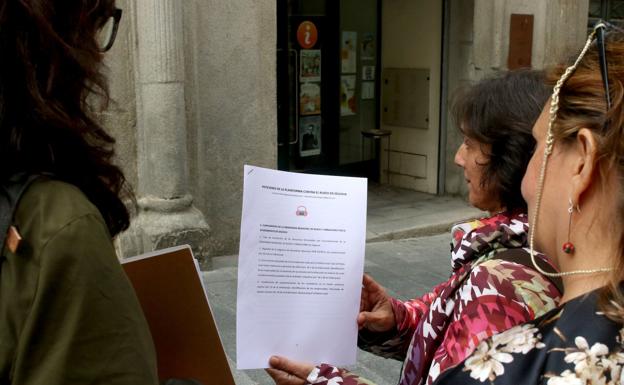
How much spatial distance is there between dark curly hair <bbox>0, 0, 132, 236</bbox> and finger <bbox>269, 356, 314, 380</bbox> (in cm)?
74

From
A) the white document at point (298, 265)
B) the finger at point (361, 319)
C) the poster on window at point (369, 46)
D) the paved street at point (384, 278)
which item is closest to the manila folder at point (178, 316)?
the white document at point (298, 265)

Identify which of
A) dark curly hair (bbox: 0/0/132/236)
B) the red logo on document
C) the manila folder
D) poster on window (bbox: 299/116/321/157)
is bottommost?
poster on window (bbox: 299/116/321/157)

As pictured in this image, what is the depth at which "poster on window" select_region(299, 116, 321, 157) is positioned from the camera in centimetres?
889

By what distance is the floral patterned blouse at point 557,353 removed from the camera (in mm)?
1184

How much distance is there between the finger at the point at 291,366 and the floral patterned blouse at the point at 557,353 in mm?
626

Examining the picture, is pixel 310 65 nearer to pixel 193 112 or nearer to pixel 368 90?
pixel 368 90

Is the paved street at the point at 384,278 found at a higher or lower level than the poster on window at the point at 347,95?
lower

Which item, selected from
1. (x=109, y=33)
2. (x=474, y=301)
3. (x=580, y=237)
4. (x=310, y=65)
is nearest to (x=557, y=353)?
(x=580, y=237)

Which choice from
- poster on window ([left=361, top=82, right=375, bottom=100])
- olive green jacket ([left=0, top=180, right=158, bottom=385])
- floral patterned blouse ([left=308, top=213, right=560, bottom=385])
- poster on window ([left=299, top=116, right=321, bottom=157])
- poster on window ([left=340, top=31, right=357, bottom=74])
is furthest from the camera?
poster on window ([left=361, top=82, right=375, bottom=100])

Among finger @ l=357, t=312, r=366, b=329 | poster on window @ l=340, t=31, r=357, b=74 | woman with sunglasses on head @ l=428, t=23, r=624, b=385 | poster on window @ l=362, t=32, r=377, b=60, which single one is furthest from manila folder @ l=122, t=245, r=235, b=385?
poster on window @ l=362, t=32, r=377, b=60

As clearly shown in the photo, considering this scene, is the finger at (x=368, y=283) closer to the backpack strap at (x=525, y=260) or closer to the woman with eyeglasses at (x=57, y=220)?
the backpack strap at (x=525, y=260)

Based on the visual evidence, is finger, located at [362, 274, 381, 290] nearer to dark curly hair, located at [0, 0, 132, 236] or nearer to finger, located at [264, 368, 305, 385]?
finger, located at [264, 368, 305, 385]

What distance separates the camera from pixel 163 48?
18.6ft

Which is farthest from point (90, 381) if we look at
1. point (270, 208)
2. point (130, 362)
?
point (270, 208)
